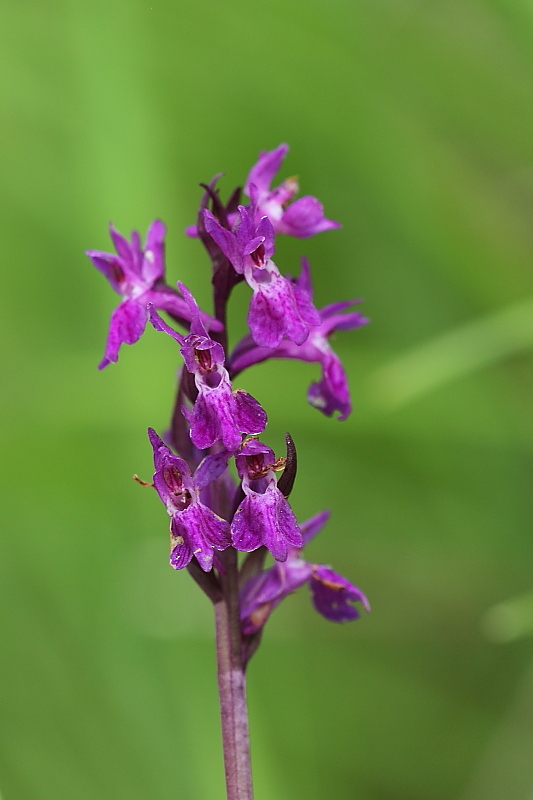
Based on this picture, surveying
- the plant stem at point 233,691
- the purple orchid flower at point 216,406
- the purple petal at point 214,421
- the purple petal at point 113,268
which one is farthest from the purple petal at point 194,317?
the plant stem at point 233,691

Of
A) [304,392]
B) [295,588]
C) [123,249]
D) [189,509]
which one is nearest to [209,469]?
[189,509]

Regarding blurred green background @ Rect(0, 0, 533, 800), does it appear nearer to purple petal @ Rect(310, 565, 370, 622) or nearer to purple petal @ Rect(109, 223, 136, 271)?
purple petal @ Rect(310, 565, 370, 622)

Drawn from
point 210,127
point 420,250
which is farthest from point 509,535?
point 210,127

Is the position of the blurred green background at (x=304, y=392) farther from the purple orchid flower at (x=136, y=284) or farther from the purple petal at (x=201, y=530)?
the purple petal at (x=201, y=530)

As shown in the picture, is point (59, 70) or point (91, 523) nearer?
point (91, 523)

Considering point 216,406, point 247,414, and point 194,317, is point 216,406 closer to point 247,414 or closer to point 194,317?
point 247,414

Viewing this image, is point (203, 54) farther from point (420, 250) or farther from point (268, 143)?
point (420, 250)
